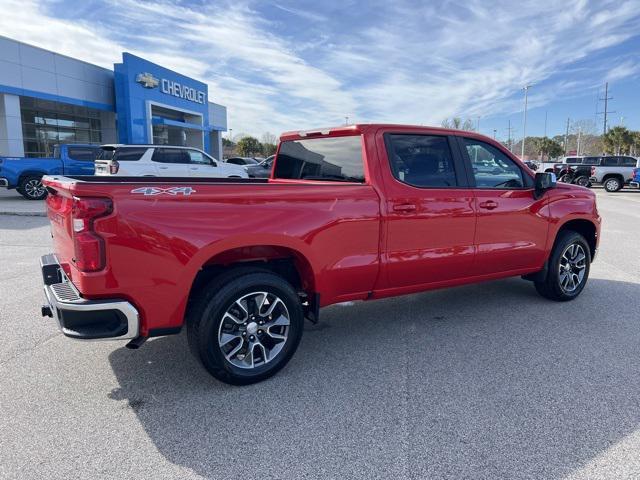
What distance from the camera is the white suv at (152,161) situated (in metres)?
14.2

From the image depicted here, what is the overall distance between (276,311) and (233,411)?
77 centimetres

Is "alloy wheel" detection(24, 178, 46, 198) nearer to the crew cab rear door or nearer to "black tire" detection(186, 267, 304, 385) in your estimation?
"black tire" detection(186, 267, 304, 385)

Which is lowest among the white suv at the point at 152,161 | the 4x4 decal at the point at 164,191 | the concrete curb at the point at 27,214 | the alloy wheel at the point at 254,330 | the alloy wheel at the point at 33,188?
the alloy wheel at the point at 254,330

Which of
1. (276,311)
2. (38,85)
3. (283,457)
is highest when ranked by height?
(38,85)

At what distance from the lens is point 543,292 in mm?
5500

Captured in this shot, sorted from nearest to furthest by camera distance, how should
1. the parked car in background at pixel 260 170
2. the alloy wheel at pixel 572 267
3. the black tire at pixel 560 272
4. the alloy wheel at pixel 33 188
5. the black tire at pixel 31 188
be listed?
the black tire at pixel 560 272 → the alloy wheel at pixel 572 267 → the black tire at pixel 31 188 → the alloy wheel at pixel 33 188 → the parked car in background at pixel 260 170

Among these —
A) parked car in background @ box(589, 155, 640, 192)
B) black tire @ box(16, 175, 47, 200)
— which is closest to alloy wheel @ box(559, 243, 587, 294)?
black tire @ box(16, 175, 47, 200)

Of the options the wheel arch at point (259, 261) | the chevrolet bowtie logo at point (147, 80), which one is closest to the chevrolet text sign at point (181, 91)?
the chevrolet bowtie logo at point (147, 80)

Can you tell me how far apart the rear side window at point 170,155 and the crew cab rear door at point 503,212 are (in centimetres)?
1244

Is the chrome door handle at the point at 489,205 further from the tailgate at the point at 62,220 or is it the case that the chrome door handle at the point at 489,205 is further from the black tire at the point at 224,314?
the tailgate at the point at 62,220

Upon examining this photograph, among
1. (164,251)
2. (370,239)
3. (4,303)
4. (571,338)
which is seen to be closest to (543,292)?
(571,338)

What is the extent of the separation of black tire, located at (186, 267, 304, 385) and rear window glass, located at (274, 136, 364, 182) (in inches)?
48.1

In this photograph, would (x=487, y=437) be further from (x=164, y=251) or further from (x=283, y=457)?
(x=164, y=251)

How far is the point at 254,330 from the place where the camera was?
132 inches
